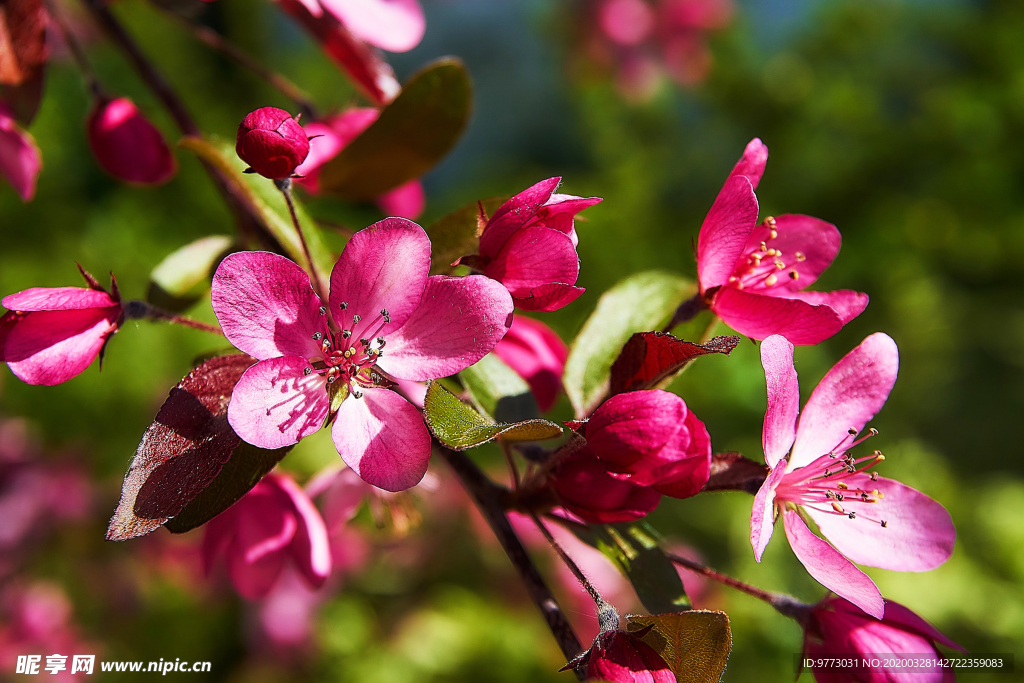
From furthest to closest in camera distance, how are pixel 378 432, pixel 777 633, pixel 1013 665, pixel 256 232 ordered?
pixel 777 633 < pixel 1013 665 < pixel 256 232 < pixel 378 432

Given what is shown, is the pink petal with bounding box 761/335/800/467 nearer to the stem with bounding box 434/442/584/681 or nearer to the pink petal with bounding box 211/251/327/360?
the stem with bounding box 434/442/584/681

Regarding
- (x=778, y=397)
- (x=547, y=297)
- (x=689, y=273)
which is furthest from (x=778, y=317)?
(x=689, y=273)

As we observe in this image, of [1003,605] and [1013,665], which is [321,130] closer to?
[1013,665]

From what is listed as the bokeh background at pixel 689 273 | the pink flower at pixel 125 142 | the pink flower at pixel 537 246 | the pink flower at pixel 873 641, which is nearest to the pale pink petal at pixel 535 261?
the pink flower at pixel 537 246

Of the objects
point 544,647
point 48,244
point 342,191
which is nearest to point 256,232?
Answer: point 342,191

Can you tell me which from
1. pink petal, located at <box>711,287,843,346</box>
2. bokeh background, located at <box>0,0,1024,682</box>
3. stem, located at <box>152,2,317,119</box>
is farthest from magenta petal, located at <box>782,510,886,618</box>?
bokeh background, located at <box>0,0,1024,682</box>

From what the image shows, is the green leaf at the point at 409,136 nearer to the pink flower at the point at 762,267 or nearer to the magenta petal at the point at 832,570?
the pink flower at the point at 762,267

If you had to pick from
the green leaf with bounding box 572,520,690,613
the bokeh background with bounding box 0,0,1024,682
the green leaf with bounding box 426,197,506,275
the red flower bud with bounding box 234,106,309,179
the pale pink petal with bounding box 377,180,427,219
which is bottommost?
the bokeh background with bounding box 0,0,1024,682
